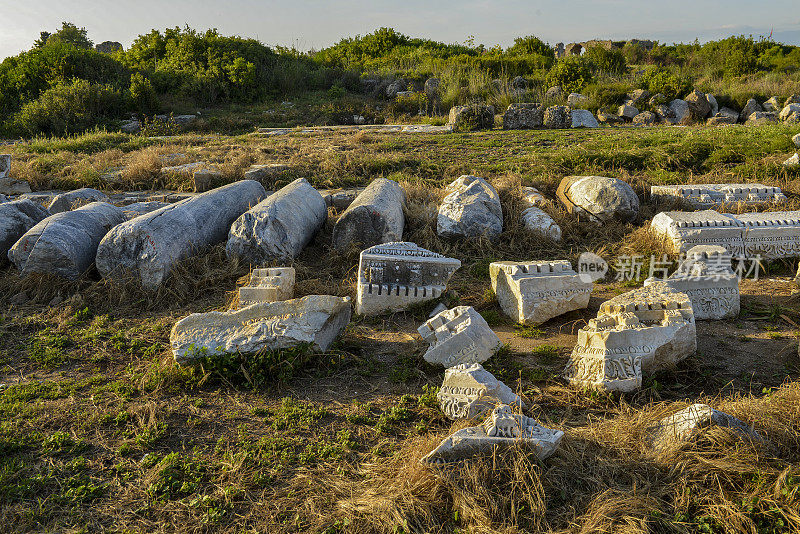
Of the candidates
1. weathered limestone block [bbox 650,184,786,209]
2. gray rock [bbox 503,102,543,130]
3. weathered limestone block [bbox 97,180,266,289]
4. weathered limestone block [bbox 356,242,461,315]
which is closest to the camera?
weathered limestone block [bbox 356,242,461,315]

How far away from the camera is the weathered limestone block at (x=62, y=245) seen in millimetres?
5410

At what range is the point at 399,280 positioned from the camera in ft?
16.4

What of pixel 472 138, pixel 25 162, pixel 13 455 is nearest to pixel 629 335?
pixel 13 455

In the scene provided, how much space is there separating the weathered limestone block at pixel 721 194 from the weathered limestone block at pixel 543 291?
354 cm

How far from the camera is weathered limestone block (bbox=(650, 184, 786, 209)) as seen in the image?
714cm

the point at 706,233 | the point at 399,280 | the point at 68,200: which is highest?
the point at 68,200

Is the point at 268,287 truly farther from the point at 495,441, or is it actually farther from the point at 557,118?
the point at 557,118

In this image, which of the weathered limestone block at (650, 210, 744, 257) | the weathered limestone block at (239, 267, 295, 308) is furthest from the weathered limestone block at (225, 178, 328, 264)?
the weathered limestone block at (650, 210, 744, 257)

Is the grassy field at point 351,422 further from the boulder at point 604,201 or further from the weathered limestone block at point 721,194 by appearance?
the weathered limestone block at point 721,194

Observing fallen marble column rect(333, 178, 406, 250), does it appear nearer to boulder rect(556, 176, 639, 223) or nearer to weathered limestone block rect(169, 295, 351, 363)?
weathered limestone block rect(169, 295, 351, 363)

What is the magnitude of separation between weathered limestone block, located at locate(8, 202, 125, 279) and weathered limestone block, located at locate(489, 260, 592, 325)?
14.6 feet

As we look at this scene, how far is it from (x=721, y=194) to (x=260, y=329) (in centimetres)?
654

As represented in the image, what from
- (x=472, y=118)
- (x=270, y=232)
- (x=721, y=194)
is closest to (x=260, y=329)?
(x=270, y=232)

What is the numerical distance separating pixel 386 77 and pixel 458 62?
285cm
